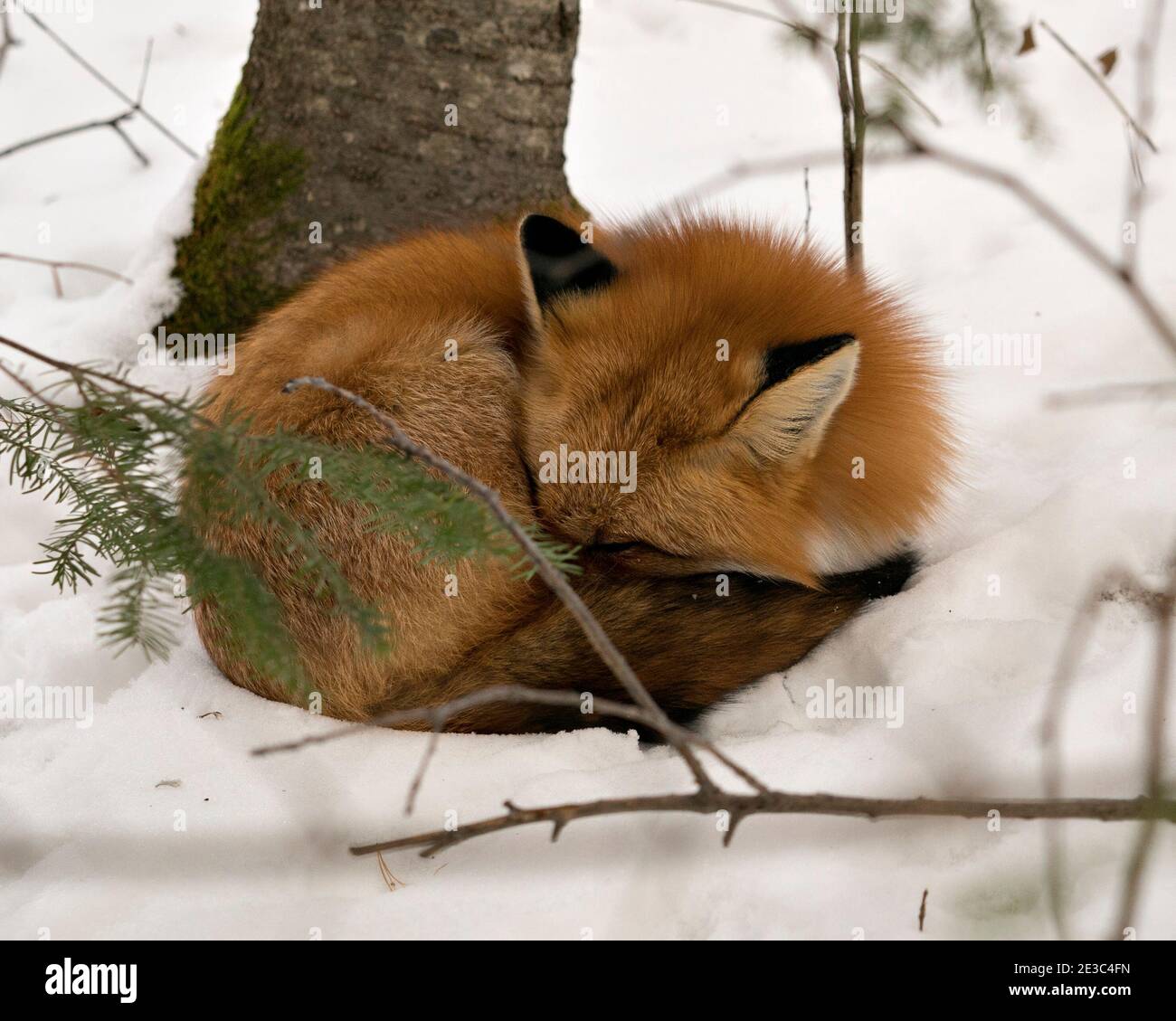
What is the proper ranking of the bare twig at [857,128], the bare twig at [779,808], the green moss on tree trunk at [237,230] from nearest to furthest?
the bare twig at [779,808], the bare twig at [857,128], the green moss on tree trunk at [237,230]

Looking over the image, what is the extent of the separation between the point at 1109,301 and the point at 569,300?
183 centimetres

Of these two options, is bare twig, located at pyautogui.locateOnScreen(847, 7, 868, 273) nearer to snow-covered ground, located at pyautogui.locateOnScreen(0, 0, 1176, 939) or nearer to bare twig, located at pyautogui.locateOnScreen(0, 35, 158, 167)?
snow-covered ground, located at pyautogui.locateOnScreen(0, 0, 1176, 939)

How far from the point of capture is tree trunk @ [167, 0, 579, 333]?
2.94 m

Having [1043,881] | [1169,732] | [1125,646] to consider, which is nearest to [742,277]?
[1125,646]

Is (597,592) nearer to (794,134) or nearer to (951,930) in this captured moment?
(951,930)

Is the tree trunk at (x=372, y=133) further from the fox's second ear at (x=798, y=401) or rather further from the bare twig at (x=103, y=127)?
the fox's second ear at (x=798, y=401)

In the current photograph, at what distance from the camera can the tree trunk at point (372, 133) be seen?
2.94 metres

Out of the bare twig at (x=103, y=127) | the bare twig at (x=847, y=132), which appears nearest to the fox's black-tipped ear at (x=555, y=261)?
the bare twig at (x=847, y=132)

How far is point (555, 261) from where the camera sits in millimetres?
2229

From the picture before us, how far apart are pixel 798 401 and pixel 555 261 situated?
0.63 meters

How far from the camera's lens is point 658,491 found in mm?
2047

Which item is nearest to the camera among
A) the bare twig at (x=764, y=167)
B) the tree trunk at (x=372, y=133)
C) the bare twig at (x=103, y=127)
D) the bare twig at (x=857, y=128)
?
the bare twig at (x=764, y=167)

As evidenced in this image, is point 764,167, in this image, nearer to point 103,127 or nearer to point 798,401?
point 798,401

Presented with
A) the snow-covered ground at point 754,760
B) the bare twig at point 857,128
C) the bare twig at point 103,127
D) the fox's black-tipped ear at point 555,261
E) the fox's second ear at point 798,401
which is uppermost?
the bare twig at point 103,127
